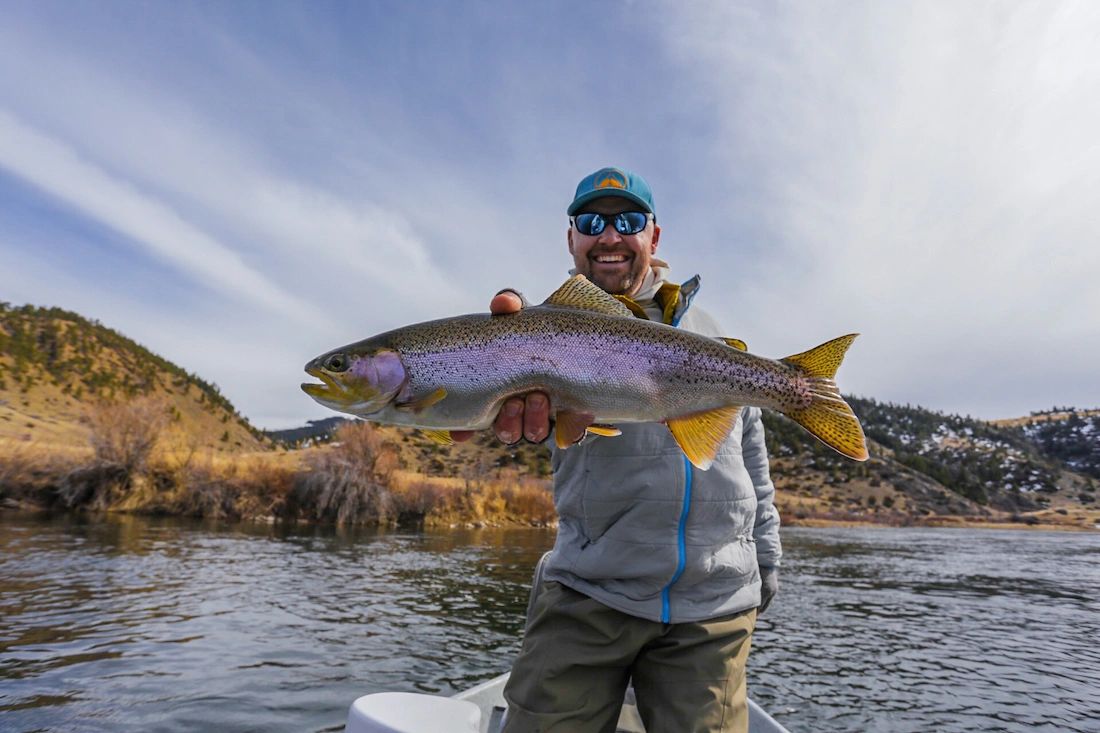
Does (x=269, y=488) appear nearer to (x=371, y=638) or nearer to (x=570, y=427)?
(x=371, y=638)

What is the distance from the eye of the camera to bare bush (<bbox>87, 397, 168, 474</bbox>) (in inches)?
1233

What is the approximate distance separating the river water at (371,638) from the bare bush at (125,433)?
9102 mm

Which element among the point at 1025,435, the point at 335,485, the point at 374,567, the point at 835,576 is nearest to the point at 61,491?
the point at 335,485

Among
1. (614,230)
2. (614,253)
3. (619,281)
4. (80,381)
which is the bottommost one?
(619,281)

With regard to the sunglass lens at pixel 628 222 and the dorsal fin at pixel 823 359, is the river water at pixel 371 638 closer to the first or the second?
the sunglass lens at pixel 628 222

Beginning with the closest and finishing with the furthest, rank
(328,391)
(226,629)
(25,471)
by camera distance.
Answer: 1. (328,391)
2. (226,629)
3. (25,471)

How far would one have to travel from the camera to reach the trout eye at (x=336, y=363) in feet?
9.66

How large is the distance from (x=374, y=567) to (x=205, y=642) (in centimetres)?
914

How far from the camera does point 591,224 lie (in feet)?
12.1

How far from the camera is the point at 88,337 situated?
6875 cm

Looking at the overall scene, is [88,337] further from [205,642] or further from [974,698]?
[974,698]

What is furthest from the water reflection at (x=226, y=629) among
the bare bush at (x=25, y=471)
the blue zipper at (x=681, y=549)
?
the bare bush at (x=25, y=471)

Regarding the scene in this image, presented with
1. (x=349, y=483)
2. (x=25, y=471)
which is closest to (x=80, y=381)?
(x=25, y=471)

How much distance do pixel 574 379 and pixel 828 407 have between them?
1.26 metres
